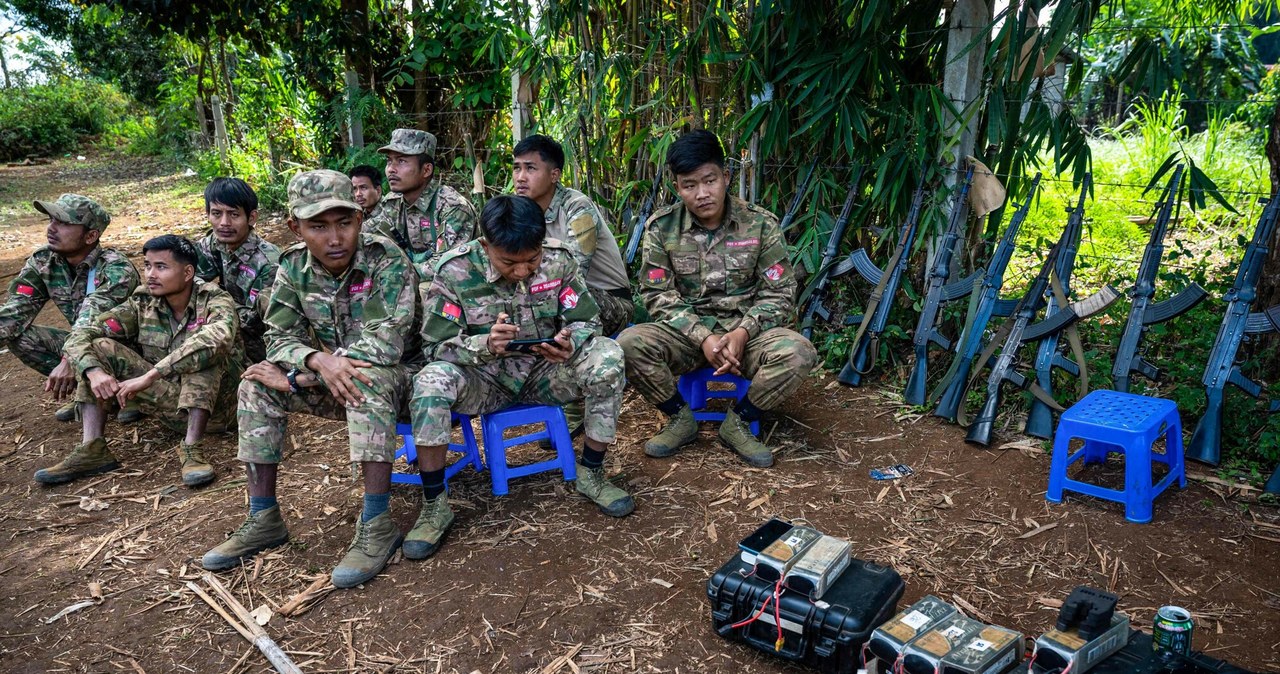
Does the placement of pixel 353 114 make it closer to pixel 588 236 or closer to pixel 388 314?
pixel 588 236

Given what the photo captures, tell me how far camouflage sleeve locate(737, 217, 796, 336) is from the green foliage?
2013 centimetres

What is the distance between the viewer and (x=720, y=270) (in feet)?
12.6

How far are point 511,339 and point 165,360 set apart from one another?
173cm

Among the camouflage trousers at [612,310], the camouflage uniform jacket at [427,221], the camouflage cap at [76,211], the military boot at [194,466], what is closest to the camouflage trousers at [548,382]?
the camouflage trousers at [612,310]

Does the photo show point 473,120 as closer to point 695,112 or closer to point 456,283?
point 695,112

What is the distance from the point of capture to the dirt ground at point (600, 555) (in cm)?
250

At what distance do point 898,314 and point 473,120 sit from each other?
13.0 feet

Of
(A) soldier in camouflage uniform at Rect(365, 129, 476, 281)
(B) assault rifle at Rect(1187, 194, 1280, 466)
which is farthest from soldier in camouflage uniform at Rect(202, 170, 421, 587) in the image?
(B) assault rifle at Rect(1187, 194, 1280, 466)

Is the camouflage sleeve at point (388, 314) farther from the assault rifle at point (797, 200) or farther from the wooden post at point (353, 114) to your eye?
the wooden post at point (353, 114)

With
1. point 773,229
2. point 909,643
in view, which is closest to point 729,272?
point 773,229

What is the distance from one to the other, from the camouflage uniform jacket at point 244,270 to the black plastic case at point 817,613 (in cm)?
306

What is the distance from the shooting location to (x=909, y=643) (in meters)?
1.99

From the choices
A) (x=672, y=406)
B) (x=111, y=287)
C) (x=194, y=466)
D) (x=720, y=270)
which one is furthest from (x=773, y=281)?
(x=111, y=287)

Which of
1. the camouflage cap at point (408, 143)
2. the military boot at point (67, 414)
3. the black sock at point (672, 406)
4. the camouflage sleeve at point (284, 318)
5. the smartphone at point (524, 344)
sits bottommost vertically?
the military boot at point (67, 414)
